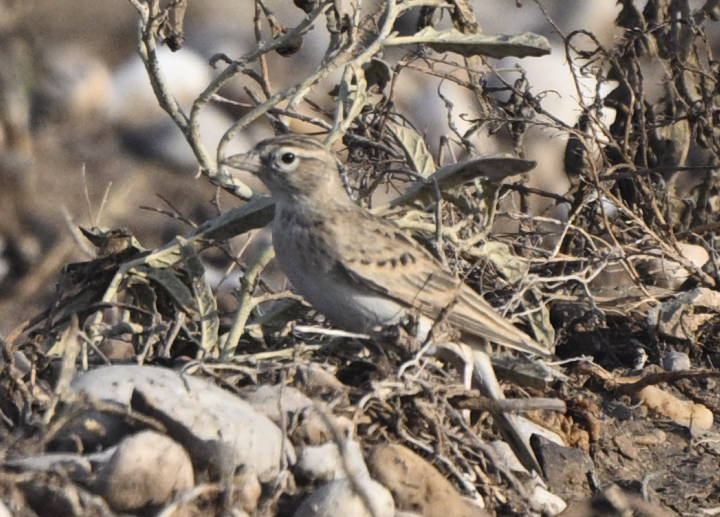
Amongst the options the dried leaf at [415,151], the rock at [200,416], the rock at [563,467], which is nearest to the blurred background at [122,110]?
the dried leaf at [415,151]

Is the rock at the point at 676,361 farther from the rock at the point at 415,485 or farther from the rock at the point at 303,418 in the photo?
the rock at the point at 303,418

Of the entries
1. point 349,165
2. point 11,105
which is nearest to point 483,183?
point 349,165

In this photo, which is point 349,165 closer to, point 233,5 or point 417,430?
point 417,430

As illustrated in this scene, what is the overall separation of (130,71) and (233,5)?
1.23m

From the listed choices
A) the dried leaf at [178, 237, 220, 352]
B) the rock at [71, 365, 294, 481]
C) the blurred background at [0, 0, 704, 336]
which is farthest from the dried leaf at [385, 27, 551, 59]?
the blurred background at [0, 0, 704, 336]

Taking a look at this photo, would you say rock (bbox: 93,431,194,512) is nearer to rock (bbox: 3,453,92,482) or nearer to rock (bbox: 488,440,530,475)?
rock (bbox: 3,453,92,482)

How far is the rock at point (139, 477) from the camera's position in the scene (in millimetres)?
2727

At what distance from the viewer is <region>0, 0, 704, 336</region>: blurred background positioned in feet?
28.6

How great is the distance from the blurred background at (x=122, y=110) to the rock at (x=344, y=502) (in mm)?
5707

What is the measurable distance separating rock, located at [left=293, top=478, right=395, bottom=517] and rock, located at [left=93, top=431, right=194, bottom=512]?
322 mm

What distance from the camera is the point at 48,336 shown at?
392cm

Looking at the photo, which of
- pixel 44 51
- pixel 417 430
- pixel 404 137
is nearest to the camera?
pixel 417 430

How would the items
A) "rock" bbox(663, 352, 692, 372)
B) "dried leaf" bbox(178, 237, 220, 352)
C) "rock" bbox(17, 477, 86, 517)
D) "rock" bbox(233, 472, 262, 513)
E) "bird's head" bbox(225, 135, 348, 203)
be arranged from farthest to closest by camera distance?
1. "rock" bbox(663, 352, 692, 372)
2. "bird's head" bbox(225, 135, 348, 203)
3. "dried leaf" bbox(178, 237, 220, 352)
4. "rock" bbox(233, 472, 262, 513)
5. "rock" bbox(17, 477, 86, 517)

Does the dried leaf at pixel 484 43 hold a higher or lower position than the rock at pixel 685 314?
higher
